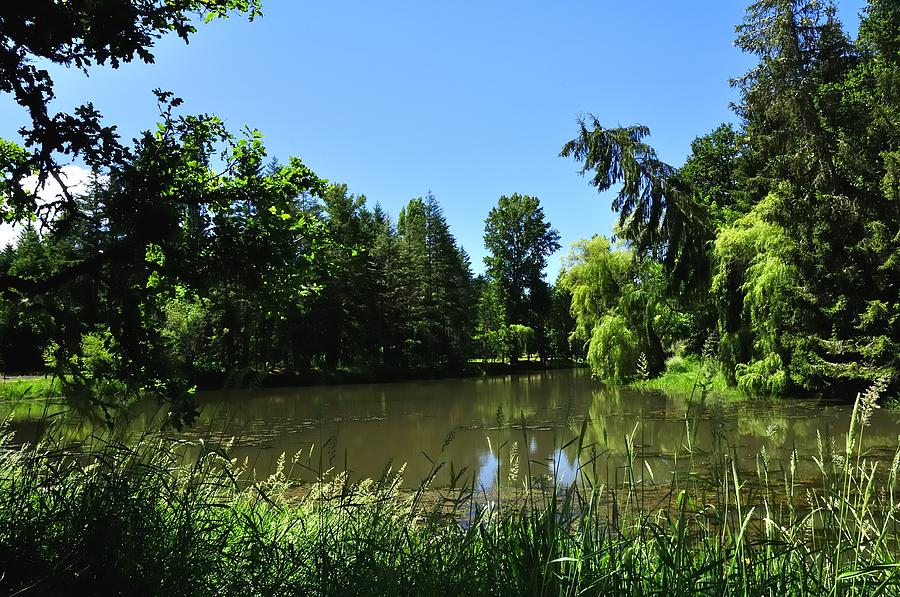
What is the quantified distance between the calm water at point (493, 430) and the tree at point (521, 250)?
80.2ft

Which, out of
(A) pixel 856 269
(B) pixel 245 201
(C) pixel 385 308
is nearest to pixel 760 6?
(A) pixel 856 269

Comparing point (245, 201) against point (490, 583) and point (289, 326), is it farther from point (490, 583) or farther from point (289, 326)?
point (289, 326)

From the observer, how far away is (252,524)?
2.23 meters

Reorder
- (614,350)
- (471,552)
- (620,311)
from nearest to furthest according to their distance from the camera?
1. (471,552)
2. (614,350)
3. (620,311)

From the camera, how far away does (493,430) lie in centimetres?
1180

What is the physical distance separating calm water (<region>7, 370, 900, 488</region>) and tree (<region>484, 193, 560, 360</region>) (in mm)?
24460

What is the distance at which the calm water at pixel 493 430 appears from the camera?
7.11 meters

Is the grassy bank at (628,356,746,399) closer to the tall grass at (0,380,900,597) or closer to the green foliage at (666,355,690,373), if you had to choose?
the green foliage at (666,355,690,373)

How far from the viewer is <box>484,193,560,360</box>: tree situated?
47812mm

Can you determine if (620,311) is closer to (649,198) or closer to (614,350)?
(614,350)

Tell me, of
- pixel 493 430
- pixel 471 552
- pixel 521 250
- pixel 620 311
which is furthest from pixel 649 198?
pixel 521 250

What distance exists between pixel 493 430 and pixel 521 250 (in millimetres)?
37600

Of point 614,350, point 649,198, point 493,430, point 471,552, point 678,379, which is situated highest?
point 649,198

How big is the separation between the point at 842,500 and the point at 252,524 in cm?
205
